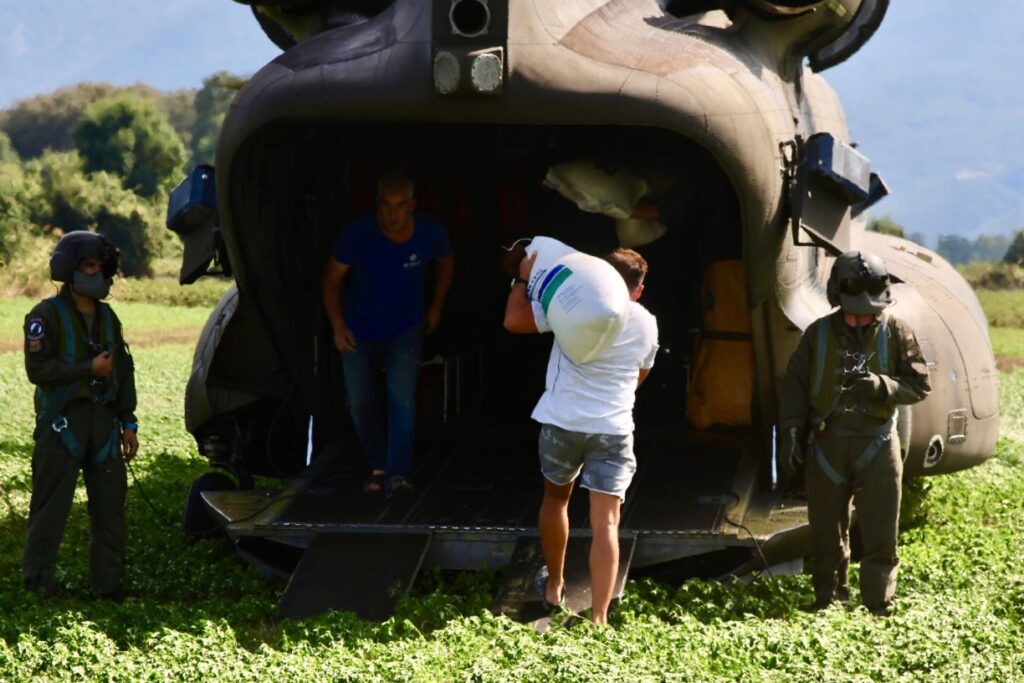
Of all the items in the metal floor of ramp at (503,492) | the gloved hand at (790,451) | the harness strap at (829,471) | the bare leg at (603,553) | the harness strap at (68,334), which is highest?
the harness strap at (68,334)

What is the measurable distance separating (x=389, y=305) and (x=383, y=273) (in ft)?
0.59

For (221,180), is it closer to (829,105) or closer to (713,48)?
(713,48)

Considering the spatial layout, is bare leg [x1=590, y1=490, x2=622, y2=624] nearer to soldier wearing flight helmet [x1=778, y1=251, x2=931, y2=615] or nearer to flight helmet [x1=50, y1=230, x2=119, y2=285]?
soldier wearing flight helmet [x1=778, y1=251, x2=931, y2=615]

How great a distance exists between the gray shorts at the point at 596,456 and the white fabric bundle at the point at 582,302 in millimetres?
358

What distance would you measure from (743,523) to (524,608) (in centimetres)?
141

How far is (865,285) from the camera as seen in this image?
8.37 meters

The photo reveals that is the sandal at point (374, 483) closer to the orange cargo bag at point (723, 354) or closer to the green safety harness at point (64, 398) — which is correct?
the green safety harness at point (64, 398)

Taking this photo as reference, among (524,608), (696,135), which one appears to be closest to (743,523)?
(524,608)

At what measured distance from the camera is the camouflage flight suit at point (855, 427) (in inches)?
332

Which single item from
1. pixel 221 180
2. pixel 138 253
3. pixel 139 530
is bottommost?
pixel 138 253

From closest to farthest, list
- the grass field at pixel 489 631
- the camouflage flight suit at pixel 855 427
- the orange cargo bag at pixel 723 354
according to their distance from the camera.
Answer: the grass field at pixel 489 631 < the camouflage flight suit at pixel 855 427 < the orange cargo bag at pixel 723 354

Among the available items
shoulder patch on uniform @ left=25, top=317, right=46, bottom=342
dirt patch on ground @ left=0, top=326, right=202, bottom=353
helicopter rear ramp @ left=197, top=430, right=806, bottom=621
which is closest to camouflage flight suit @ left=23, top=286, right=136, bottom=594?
shoulder patch on uniform @ left=25, top=317, right=46, bottom=342

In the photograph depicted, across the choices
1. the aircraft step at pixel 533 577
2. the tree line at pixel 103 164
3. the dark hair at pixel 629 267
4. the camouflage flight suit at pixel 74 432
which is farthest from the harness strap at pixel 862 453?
the tree line at pixel 103 164

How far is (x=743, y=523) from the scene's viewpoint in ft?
29.8
